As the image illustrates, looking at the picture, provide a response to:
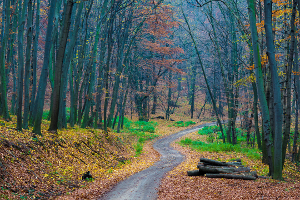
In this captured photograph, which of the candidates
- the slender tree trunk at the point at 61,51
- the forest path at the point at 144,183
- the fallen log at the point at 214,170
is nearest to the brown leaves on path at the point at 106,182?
the forest path at the point at 144,183

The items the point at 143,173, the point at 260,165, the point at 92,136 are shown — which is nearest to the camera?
the point at 143,173

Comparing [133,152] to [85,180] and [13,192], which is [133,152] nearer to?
[85,180]

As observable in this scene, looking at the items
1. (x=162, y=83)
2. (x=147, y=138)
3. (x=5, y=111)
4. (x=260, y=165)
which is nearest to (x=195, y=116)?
(x=162, y=83)

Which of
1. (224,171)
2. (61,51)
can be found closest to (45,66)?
(61,51)

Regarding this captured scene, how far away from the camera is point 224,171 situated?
792 centimetres

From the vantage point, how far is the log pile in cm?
755

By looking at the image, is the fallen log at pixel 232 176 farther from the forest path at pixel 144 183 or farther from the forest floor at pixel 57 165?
the forest floor at pixel 57 165

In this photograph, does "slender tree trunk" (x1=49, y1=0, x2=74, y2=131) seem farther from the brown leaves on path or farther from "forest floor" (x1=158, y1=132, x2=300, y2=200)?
"forest floor" (x1=158, y1=132, x2=300, y2=200)

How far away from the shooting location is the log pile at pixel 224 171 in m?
7.55

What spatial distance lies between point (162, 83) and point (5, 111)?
1939 cm

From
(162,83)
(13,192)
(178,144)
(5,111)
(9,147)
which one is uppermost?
(162,83)

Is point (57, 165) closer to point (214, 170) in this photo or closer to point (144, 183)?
point (144, 183)

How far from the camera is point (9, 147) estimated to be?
264 inches

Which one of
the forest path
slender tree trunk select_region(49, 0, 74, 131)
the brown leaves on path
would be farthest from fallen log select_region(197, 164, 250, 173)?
slender tree trunk select_region(49, 0, 74, 131)
